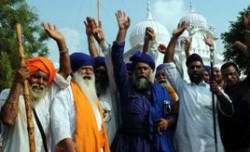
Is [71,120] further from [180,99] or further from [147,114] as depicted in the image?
[180,99]

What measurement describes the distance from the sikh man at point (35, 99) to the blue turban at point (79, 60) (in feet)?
0.78

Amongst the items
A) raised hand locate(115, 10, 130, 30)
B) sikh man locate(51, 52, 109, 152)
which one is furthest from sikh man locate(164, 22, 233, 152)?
sikh man locate(51, 52, 109, 152)

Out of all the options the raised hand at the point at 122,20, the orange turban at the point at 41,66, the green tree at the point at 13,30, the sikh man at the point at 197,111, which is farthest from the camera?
the green tree at the point at 13,30

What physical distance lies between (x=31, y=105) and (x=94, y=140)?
73cm

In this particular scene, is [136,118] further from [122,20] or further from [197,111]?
[122,20]

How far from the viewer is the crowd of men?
15.4ft

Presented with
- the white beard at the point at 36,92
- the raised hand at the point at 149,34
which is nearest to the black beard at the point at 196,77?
the raised hand at the point at 149,34

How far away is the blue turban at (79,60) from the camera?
17.1ft

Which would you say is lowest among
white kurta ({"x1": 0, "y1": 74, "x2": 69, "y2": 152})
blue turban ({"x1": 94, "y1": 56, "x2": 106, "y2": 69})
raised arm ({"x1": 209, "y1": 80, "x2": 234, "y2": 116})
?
white kurta ({"x1": 0, "y1": 74, "x2": 69, "y2": 152})

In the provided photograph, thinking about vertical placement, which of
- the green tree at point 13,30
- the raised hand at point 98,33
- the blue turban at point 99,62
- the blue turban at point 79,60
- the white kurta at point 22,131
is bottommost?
the white kurta at point 22,131

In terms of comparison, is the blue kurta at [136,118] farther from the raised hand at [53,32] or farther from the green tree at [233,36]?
the green tree at [233,36]

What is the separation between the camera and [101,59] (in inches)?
229

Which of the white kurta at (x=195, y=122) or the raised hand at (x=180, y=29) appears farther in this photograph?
the raised hand at (x=180, y=29)

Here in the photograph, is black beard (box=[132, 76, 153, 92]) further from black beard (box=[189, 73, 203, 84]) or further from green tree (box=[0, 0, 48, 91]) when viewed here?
green tree (box=[0, 0, 48, 91])
